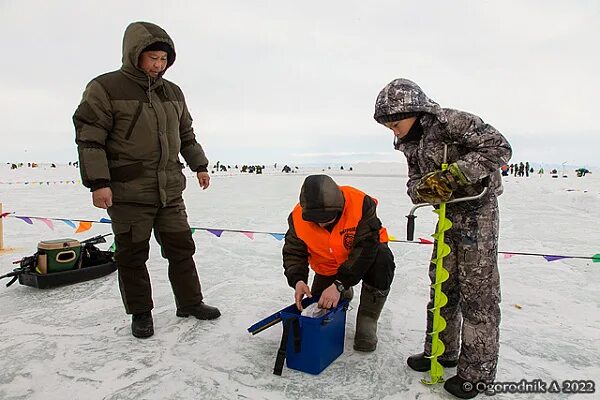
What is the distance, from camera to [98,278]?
4.10 meters

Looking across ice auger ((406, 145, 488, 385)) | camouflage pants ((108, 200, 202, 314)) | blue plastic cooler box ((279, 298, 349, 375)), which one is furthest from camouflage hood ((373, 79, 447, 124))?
camouflage pants ((108, 200, 202, 314))

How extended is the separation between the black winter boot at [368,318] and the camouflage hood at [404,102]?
1.14 metres

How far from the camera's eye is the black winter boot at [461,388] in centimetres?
215

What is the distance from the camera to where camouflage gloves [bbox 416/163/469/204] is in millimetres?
2029

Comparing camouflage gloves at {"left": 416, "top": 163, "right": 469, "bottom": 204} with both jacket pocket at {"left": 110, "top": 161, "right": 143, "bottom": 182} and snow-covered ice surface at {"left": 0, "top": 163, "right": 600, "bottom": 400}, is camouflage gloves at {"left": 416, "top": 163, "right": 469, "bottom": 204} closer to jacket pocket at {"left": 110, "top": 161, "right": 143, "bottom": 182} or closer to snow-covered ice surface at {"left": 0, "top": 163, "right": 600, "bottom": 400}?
snow-covered ice surface at {"left": 0, "top": 163, "right": 600, "bottom": 400}

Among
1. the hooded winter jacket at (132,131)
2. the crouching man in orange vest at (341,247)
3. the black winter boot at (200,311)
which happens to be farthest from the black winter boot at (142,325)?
the crouching man in orange vest at (341,247)

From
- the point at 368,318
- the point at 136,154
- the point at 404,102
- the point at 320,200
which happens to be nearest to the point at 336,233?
the point at 320,200

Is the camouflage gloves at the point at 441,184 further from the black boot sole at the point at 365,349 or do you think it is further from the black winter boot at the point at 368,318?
the black boot sole at the point at 365,349

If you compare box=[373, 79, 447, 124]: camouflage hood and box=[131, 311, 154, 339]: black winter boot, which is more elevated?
box=[373, 79, 447, 124]: camouflage hood

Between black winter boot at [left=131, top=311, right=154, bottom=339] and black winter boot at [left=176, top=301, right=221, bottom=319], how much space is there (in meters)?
0.30

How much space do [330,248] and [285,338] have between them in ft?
1.93

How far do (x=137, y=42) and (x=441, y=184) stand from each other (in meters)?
2.02

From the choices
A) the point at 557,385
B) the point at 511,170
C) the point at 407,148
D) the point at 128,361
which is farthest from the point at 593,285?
the point at 511,170

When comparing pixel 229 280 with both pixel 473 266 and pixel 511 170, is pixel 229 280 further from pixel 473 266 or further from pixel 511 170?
pixel 511 170
